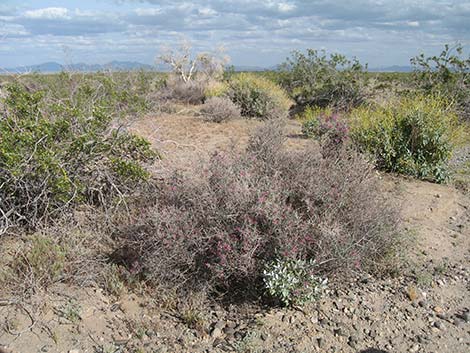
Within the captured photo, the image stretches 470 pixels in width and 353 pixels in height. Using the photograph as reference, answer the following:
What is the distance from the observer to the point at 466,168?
7234mm

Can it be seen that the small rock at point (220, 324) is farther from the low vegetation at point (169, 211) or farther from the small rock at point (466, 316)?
the small rock at point (466, 316)

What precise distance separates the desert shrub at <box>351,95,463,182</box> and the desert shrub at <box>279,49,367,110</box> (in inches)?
209

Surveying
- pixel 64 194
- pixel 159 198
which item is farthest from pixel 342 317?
pixel 64 194

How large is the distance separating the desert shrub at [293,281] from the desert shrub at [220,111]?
27.5 ft

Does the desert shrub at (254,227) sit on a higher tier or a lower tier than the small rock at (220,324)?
higher

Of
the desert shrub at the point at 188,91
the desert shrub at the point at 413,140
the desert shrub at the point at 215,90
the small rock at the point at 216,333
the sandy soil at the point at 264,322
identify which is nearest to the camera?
the sandy soil at the point at 264,322

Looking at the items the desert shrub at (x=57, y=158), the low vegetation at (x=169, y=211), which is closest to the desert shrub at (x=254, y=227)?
the low vegetation at (x=169, y=211)

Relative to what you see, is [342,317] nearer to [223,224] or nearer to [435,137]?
[223,224]

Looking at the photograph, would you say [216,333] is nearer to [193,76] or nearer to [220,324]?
[220,324]

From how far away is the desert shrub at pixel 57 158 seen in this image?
4.29 meters

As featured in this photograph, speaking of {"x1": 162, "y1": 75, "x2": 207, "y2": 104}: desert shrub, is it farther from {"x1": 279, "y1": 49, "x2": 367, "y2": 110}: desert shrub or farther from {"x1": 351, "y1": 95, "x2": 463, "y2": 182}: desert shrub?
{"x1": 351, "y1": 95, "x2": 463, "y2": 182}: desert shrub

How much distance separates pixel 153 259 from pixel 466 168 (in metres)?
5.67

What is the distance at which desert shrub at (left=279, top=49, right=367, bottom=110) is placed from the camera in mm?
14031

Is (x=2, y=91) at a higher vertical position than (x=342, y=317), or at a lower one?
higher
